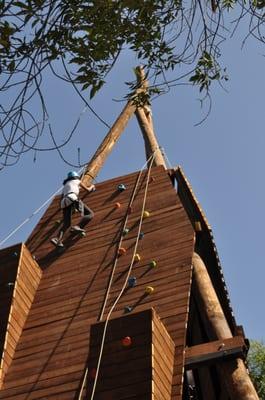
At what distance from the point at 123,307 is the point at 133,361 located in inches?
52.2

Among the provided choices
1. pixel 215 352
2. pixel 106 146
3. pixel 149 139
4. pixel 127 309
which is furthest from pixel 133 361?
pixel 149 139

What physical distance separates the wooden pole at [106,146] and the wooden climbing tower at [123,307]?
1.06 metres

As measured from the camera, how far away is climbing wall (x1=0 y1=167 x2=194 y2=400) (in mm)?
6094

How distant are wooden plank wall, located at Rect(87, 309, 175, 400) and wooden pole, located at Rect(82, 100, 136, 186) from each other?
171 inches

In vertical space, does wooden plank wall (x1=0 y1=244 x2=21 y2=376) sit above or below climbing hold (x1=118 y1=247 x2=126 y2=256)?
below

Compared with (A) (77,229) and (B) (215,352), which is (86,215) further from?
(B) (215,352)

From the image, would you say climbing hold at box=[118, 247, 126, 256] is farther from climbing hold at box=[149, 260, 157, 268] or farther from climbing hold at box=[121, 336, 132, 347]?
climbing hold at box=[121, 336, 132, 347]

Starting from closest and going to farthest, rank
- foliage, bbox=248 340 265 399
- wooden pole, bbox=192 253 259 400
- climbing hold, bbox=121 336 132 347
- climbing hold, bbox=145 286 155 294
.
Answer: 1. climbing hold, bbox=121 336 132 347
2. wooden pole, bbox=192 253 259 400
3. climbing hold, bbox=145 286 155 294
4. foliage, bbox=248 340 265 399

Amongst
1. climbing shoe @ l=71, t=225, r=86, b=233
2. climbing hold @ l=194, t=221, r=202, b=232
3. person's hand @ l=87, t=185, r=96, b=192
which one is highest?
person's hand @ l=87, t=185, r=96, b=192

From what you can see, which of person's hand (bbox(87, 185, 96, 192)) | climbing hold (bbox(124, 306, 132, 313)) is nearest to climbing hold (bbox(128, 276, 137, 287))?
climbing hold (bbox(124, 306, 132, 313))

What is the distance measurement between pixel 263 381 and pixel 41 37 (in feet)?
53.1

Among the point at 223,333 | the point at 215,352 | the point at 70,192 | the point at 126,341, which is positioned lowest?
the point at 126,341

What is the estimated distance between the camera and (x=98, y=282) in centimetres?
730

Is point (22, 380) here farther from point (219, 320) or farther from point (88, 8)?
point (88, 8)
